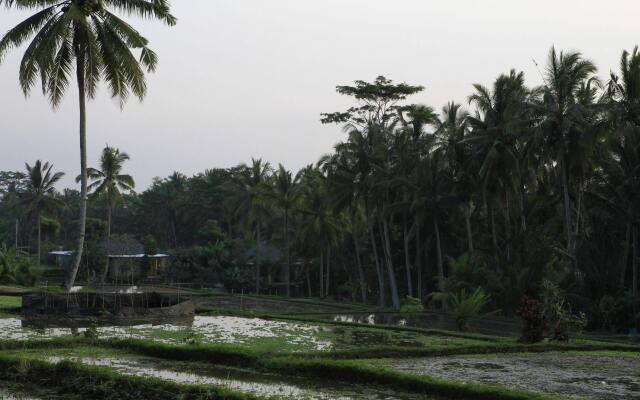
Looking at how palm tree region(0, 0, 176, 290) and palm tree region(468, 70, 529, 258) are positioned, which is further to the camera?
palm tree region(468, 70, 529, 258)

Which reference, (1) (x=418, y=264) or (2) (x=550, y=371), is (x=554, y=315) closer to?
(2) (x=550, y=371)

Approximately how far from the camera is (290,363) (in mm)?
13359

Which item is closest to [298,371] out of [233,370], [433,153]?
[233,370]

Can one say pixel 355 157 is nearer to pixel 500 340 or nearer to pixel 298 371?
pixel 500 340

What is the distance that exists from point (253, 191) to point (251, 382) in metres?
38.2

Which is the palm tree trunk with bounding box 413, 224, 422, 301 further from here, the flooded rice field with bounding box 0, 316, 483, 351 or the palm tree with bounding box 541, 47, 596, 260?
the flooded rice field with bounding box 0, 316, 483, 351

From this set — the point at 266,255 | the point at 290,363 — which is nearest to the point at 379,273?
the point at 266,255

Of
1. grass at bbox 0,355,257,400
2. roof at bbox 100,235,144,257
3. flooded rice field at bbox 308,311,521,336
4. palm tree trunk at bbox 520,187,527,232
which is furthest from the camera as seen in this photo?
roof at bbox 100,235,144,257

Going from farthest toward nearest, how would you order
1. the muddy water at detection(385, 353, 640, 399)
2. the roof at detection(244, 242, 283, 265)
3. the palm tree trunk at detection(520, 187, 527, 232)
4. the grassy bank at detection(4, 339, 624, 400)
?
1. the roof at detection(244, 242, 283, 265)
2. the palm tree trunk at detection(520, 187, 527, 232)
3. the muddy water at detection(385, 353, 640, 399)
4. the grassy bank at detection(4, 339, 624, 400)

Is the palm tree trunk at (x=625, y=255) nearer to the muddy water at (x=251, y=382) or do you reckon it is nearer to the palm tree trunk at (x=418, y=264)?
the palm tree trunk at (x=418, y=264)

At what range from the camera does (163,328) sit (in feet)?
66.2

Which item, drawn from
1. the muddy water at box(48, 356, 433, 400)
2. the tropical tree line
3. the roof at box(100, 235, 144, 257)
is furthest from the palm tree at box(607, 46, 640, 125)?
the roof at box(100, 235, 144, 257)

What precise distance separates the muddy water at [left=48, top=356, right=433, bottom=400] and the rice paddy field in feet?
0.06

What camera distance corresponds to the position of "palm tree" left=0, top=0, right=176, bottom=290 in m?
22.4
